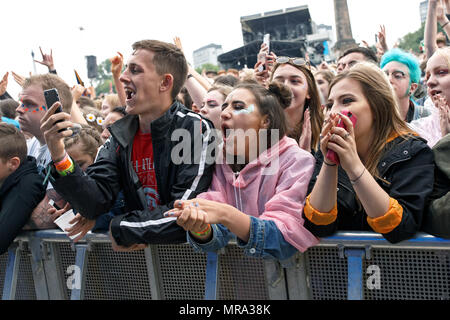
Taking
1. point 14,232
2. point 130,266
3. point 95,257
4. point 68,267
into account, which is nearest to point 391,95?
point 130,266

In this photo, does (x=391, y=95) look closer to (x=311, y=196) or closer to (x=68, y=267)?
(x=311, y=196)

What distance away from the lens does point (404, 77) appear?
3719mm

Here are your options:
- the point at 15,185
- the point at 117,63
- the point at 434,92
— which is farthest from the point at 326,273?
the point at 117,63

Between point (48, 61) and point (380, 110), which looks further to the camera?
point (48, 61)

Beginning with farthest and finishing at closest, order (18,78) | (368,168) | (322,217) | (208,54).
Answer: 1. (208,54)
2. (18,78)
3. (368,168)
4. (322,217)

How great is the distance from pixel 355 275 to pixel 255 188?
0.67m

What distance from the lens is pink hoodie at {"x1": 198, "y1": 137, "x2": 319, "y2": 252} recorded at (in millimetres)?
2109

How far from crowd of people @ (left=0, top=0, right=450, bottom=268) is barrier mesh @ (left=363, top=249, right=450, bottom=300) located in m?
0.10

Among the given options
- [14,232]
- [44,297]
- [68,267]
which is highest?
[14,232]

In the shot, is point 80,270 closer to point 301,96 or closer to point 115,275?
point 115,275

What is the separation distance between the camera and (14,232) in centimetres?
269

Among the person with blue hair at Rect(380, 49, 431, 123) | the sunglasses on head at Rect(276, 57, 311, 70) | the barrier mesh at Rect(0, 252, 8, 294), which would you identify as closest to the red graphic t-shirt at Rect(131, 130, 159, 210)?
the barrier mesh at Rect(0, 252, 8, 294)
